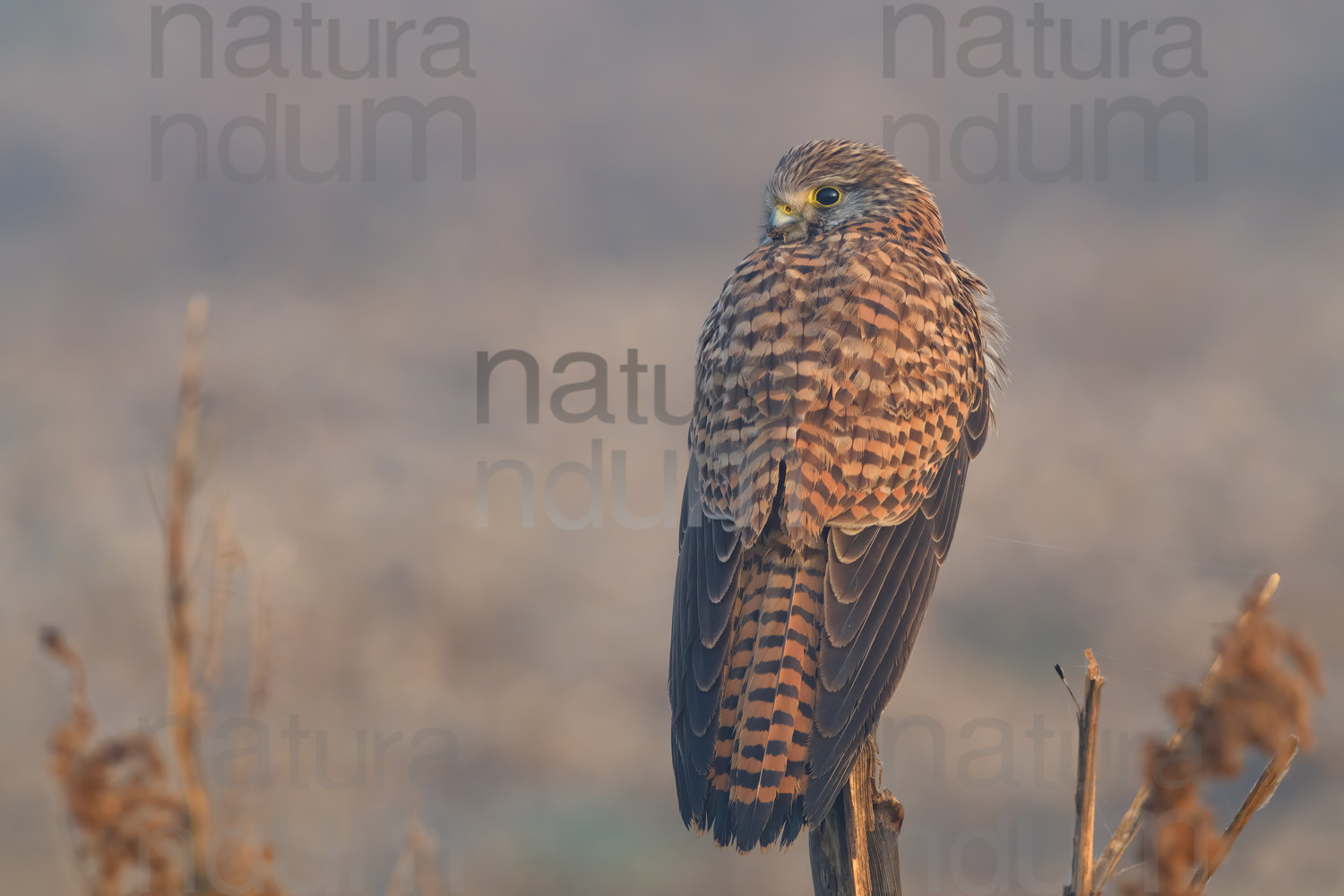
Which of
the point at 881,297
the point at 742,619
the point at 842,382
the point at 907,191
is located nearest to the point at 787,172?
the point at 907,191

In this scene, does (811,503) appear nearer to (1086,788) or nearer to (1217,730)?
(1086,788)

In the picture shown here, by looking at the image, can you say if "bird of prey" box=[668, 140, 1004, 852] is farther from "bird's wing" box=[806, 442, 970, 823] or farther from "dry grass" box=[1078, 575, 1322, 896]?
"dry grass" box=[1078, 575, 1322, 896]

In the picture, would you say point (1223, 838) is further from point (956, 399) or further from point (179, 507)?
point (956, 399)

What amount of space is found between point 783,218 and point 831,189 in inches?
9.2

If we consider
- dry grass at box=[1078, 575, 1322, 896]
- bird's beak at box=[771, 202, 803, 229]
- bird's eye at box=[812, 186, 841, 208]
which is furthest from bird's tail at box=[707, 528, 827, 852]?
bird's eye at box=[812, 186, 841, 208]

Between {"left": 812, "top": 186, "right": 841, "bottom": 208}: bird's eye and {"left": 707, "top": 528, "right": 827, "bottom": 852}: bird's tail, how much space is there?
1854 millimetres

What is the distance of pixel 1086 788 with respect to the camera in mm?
1626

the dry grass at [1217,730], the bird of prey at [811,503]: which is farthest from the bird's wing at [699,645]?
the dry grass at [1217,730]

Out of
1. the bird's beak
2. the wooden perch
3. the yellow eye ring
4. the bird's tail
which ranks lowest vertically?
the wooden perch

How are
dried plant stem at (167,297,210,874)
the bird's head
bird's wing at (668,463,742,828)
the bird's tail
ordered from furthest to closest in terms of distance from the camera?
1. the bird's head
2. bird's wing at (668,463,742,828)
3. the bird's tail
4. dried plant stem at (167,297,210,874)

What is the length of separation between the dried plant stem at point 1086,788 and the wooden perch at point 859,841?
1170 mm

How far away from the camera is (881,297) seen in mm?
3443

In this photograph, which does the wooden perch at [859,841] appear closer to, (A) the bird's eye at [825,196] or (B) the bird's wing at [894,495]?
(B) the bird's wing at [894,495]

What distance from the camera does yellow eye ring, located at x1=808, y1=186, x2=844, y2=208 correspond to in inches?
168
